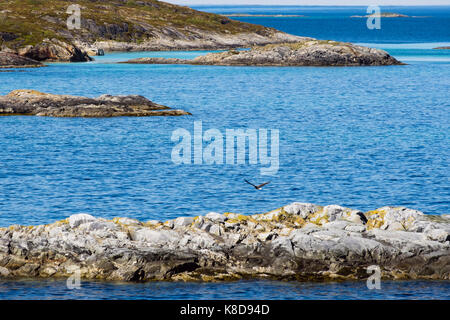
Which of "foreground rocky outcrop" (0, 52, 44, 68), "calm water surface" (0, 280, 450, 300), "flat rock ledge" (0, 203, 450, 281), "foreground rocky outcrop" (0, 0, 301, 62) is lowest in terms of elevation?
"calm water surface" (0, 280, 450, 300)

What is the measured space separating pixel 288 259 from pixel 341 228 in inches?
107

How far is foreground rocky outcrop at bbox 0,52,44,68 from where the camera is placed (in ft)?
447

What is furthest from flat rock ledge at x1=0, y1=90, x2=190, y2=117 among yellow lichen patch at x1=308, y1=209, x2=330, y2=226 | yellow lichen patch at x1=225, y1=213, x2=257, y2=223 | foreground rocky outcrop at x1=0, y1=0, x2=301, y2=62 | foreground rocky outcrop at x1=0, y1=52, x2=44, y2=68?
foreground rocky outcrop at x1=0, y1=0, x2=301, y2=62

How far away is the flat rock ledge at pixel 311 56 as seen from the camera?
14588 cm

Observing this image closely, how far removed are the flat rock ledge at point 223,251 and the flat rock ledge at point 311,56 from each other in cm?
11930

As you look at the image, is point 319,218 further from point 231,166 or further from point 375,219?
point 231,166

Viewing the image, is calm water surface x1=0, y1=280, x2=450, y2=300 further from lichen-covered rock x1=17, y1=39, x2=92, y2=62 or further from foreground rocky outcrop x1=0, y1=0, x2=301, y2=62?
foreground rocky outcrop x1=0, y1=0, x2=301, y2=62

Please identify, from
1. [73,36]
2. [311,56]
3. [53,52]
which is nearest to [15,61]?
[53,52]

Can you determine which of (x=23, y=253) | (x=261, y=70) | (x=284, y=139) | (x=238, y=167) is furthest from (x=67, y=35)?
(x=23, y=253)

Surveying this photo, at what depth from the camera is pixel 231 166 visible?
50.1m

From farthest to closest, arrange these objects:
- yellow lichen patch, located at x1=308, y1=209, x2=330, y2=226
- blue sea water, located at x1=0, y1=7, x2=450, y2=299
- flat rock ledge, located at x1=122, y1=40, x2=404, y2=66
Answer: flat rock ledge, located at x1=122, y1=40, x2=404, y2=66 → yellow lichen patch, located at x1=308, y1=209, x2=330, y2=226 → blue sea water, located at x1=0, y1=7, x2=450, y2=299

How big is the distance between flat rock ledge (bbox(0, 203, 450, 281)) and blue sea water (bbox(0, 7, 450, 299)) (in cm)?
81

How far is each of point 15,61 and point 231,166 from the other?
98.5m

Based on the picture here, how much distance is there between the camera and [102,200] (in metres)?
39.0
